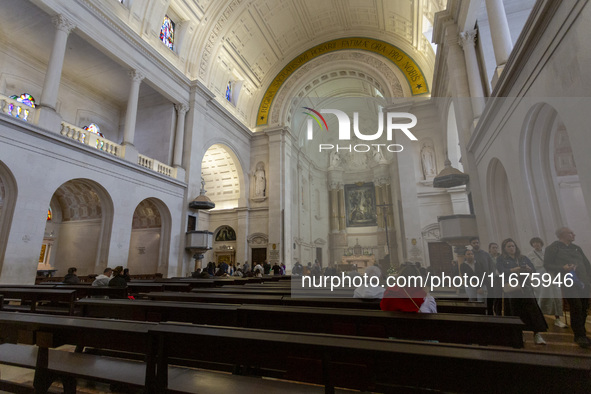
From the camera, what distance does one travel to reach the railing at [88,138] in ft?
28.3

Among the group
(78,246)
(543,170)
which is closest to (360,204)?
(543,170)

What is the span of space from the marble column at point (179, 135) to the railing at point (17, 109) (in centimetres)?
516

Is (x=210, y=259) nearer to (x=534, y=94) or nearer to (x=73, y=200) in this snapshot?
(x=73, y=200)

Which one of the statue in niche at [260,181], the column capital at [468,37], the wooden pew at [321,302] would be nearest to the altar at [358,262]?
the wooden pew at [321,302]

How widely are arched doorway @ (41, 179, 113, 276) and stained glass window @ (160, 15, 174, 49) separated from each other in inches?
272

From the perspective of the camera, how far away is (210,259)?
16.0 meters

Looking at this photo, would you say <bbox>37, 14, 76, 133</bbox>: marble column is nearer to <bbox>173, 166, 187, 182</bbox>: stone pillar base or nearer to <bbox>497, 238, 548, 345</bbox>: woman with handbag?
<bbox>173, 166, 187, 182</bbox>: stone pillar base

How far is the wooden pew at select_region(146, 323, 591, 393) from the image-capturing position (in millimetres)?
936

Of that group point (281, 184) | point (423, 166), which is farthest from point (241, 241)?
point (423, 166)

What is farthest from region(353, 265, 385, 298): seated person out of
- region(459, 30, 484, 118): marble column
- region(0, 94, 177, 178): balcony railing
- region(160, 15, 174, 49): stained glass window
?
region(160, 15, 174, 49): stained glass window

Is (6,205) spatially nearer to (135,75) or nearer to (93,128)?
(135,75)

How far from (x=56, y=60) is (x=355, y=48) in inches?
546

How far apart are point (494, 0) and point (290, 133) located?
12.3 metres

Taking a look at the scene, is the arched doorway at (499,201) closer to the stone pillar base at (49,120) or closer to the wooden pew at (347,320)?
the wooden pew at (347,320)
